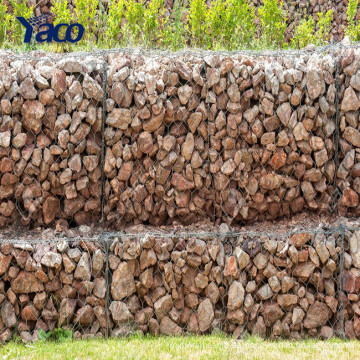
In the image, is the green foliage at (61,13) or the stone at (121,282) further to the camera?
the green foliage at (61,13)

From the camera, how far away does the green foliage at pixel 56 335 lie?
2.56 meters

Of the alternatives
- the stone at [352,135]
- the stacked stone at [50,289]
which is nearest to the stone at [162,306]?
the stacked stone at [50,289]

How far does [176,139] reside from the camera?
2.83m

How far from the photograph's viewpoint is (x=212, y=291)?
2688 millimetres

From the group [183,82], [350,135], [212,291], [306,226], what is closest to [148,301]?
[212,291]

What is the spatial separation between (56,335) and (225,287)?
85 cm

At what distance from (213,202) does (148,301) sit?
24.4 inches

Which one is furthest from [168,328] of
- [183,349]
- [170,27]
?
[170,27]

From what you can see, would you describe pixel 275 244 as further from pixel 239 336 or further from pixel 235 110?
pixel 235 110

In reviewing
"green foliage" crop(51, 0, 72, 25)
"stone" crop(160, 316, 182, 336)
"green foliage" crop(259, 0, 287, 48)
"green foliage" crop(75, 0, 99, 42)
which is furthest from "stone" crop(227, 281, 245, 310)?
"green foliage" crop(51, 0, 72, 25)

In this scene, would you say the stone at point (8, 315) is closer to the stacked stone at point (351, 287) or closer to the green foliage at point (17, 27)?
the stacked stone at point (351, 287)

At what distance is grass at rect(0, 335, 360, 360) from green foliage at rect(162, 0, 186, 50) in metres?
2.10

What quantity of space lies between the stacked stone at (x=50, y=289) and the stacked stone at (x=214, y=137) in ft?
1.14

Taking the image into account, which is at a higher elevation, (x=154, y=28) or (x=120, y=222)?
(x=154, y=28)
